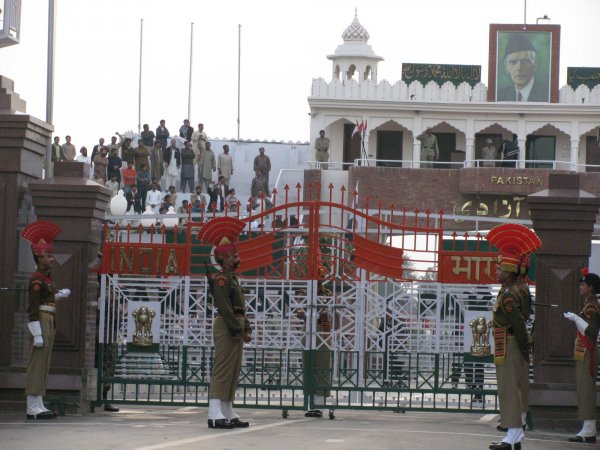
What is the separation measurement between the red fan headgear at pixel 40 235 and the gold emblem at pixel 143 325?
139 cm

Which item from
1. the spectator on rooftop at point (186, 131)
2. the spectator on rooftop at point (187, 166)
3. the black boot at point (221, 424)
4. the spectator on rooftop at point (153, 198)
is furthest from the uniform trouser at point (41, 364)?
the spectator on rooftop at point (186, 131)

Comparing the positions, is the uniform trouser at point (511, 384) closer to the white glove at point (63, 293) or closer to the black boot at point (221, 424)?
the black boot at point (221, 424)

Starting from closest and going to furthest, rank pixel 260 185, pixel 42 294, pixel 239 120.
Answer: pixel 42 294 < pixel 260 185 < pixel 239 120

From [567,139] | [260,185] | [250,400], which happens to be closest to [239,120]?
[567,139]

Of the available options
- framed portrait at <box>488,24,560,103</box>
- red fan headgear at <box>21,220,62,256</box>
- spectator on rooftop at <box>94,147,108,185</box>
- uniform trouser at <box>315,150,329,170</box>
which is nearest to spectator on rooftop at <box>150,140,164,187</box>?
spectator on rooftop at <box>94,147,108,185</box>

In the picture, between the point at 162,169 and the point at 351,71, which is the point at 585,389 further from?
the point at 351,71

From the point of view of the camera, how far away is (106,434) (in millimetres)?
13531

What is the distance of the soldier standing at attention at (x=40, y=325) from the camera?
1564cm

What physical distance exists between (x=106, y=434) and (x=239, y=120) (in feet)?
138

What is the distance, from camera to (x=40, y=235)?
15961 mm

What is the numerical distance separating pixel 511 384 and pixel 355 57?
41802 millimetres

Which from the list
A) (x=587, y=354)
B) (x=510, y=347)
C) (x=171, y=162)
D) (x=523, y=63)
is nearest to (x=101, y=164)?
(x=171, y=162)

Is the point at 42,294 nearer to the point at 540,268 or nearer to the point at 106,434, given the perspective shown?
the point at 106,434

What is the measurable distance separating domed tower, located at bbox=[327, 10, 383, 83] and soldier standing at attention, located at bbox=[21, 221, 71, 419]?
3893 cm
